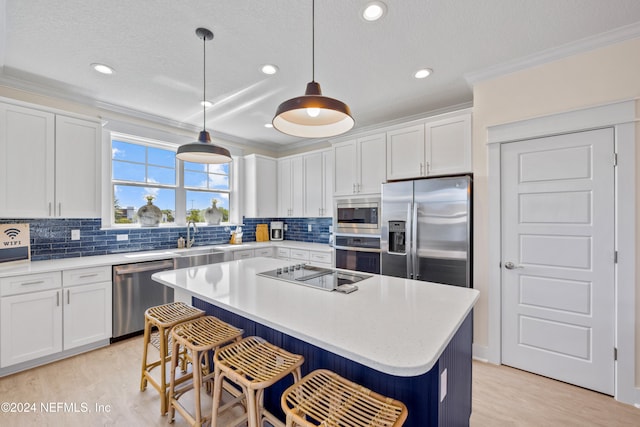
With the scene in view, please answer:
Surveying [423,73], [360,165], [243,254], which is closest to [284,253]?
[243,254]

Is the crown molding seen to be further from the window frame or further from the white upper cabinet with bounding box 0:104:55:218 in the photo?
the white upper cabinet with bounding box 0:104:55:218

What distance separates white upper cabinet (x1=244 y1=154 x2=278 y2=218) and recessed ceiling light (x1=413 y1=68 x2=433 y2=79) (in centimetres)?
286

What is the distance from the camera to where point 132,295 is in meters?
3.06

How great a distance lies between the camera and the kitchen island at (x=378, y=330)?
1016mm

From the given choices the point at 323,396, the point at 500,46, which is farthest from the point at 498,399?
the point at 500,46

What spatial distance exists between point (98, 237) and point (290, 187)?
8.87 feet

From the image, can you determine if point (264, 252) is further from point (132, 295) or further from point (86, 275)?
point (86, 275)

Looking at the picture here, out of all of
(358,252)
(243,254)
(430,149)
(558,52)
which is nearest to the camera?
(558,52)

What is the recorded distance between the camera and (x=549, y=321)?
7.68ft

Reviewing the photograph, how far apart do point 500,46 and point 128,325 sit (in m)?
4.42

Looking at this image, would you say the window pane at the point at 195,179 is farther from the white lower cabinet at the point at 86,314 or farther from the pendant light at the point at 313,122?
the pendant light at the point at 313,122

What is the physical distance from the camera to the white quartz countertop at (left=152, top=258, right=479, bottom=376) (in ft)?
3.21

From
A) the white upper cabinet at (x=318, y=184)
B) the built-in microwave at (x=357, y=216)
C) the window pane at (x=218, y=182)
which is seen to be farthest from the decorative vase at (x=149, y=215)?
the built-in microwave at (x=357, y=216)

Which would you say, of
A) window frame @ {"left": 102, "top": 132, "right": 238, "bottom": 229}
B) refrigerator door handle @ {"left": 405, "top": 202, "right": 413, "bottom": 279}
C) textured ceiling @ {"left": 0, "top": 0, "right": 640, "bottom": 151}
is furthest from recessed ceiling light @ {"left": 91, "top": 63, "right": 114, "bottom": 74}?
refrigerator door handle @ {"left": 405, "top": 202, "right": 413, "bottom": 279}
